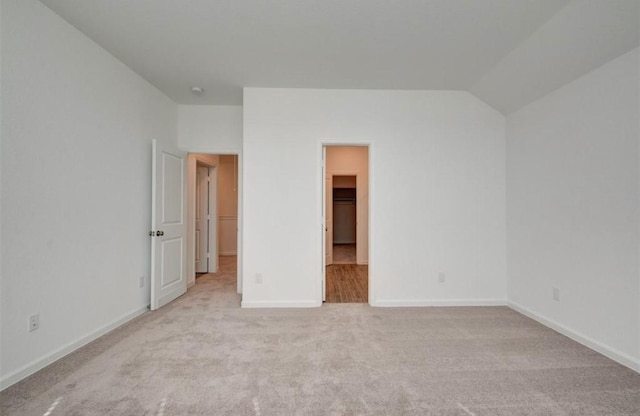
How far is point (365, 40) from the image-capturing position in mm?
2311

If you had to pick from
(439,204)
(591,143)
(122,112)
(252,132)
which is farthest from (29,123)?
(591,143)

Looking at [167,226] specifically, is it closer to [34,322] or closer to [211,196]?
[34,322]

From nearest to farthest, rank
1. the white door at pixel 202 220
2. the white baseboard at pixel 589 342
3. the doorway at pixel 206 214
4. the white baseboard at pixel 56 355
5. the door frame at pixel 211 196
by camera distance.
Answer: the white baseboard at pixel 56 355
the white baseboard at pixel 589 342
the door frame at pixel 211 196
the doorway at pixel 206 214
the white door at pixel 202 220

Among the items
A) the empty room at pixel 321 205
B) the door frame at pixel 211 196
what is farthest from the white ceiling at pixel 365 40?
the door frame at pixel 211 196

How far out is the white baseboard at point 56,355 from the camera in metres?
1.74

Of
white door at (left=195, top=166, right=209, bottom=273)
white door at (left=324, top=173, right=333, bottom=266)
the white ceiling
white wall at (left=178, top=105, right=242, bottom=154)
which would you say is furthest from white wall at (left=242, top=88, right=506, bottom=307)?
white door at (left=195, top=166, right=209, bottom=273)

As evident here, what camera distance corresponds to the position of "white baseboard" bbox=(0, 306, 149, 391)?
1.74 metres

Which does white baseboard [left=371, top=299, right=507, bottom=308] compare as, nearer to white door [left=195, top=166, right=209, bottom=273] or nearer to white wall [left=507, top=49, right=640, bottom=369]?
white wall [left=507, top=49, right=640, bottom=369]

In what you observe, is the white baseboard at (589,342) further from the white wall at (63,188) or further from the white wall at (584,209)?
the white wall at (63,188)

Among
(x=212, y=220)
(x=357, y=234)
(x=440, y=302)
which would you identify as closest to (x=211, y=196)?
(x=212, y=220)

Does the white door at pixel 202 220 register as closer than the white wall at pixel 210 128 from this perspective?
No

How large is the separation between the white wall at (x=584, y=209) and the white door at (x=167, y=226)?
431 centimetres

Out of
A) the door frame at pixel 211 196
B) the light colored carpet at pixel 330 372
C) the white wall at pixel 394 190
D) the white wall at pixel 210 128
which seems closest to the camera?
the light colored carpet at pixel 330 372

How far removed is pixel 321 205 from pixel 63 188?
2399mm
